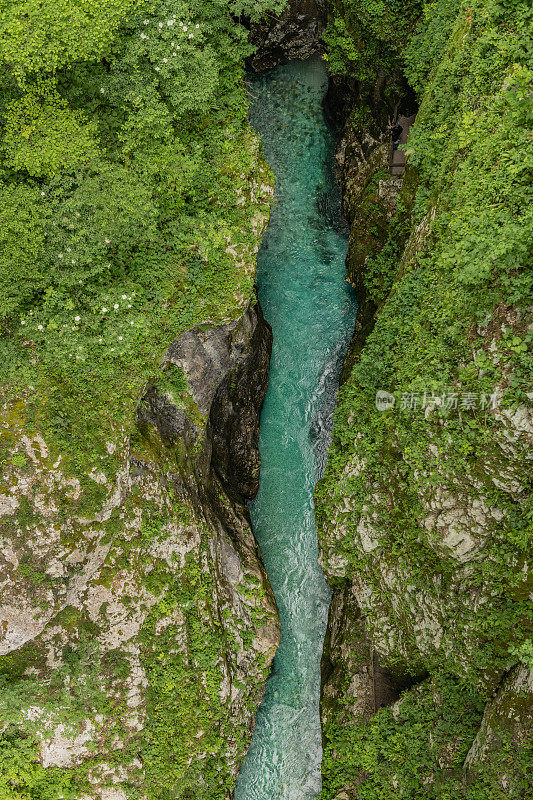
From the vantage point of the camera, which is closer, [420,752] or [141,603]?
[141,603]

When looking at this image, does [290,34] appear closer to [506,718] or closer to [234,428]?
[234,428]

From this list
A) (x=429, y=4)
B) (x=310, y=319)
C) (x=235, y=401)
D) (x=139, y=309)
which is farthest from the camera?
(x=310, y=319)

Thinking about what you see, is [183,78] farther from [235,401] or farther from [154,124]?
[235,401]

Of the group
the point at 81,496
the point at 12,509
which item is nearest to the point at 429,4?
the point at 81,496

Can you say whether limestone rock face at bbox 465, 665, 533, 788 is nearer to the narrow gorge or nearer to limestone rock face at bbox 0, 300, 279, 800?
the narrow gorge

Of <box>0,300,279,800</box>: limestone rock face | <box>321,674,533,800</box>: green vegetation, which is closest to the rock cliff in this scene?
<box>0,300,279,800</box>: limestone rock face

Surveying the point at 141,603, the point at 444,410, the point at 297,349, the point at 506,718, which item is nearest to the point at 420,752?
the point at 506,718
